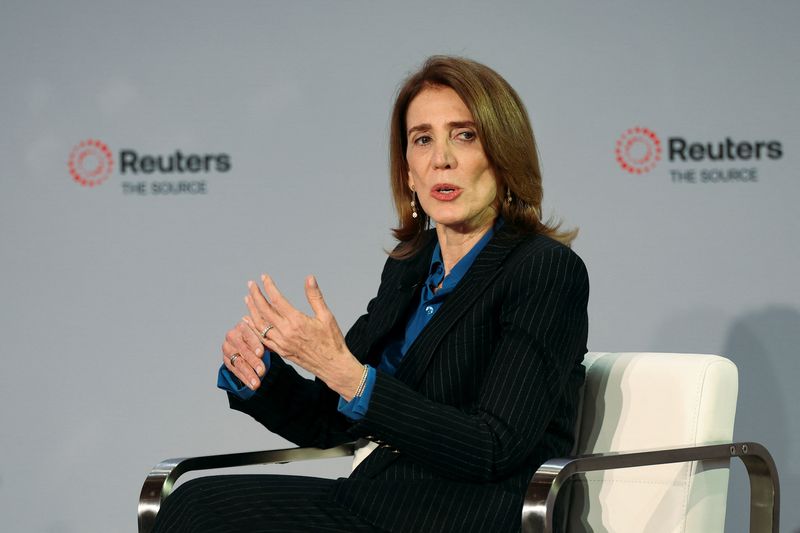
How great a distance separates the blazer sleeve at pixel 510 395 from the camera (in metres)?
1.89

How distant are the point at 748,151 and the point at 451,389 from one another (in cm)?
246

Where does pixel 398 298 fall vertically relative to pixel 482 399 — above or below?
above

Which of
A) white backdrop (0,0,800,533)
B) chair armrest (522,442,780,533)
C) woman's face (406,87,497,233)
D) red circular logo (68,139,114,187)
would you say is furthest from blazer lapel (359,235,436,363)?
red circular logo (68,139,114,187)

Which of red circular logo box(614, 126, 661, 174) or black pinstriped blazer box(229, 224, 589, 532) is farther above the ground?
red circular logo box(614, 126, 661, 174)

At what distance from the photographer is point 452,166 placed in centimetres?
226

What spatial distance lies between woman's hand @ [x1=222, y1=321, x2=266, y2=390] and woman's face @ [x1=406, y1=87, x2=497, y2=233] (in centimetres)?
48

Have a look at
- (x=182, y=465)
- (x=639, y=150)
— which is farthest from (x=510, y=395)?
(x=639, y=150)

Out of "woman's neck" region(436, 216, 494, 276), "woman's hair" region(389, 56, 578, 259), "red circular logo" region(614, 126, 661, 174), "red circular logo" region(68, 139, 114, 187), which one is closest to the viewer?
"woman's hair" region(389, 56, 578, 259)

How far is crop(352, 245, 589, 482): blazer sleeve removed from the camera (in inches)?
74.2

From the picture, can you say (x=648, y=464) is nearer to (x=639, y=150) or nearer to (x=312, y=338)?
(x=312, y=338)

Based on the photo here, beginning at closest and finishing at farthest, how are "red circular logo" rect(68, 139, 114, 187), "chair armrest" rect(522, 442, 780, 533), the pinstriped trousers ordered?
"chair armrest" rect(522, 442, 780, 533) → the pinstriped trousers → "red circular logo" rect(68, 139, 114, 187)

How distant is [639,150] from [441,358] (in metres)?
2.25

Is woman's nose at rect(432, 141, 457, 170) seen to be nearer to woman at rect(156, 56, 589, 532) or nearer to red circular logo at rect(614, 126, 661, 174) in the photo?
woman at rect(156, 56, 589, 532)

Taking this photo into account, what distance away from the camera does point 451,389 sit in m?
2.07
